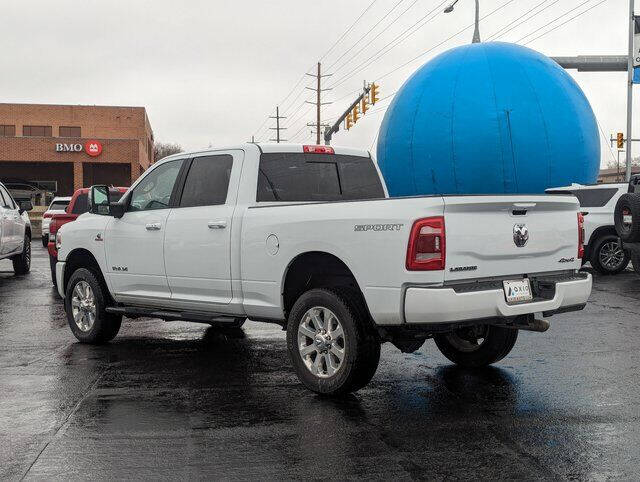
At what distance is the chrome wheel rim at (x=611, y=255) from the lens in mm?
16375

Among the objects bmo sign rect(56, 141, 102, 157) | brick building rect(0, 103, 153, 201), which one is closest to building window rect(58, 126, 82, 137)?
brick building rect(0, 103, 153, 201)

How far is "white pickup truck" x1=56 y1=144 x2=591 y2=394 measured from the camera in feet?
18.1

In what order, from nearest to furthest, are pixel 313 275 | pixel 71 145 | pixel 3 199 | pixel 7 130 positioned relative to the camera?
pixel 313 275 < pixel 3 199 < pixel 71 145 < pixel 7 130

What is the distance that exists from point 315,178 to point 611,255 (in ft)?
35.7

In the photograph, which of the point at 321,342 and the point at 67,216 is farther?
the point at 67,216

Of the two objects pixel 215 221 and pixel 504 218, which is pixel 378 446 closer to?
pixel 504 218

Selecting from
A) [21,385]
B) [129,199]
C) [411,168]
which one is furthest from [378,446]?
[411,168]

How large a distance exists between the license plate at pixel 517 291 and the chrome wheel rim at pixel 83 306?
469cm

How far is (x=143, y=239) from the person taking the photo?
7848 millimetres

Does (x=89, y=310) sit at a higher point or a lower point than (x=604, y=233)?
lower

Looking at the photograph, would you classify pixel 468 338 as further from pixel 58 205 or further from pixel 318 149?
pixel 58 205

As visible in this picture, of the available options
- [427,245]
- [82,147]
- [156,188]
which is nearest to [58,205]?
[156,188]

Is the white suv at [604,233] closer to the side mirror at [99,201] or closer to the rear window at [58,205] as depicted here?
the side mirror at [99,201]

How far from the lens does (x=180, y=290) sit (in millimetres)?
7430
